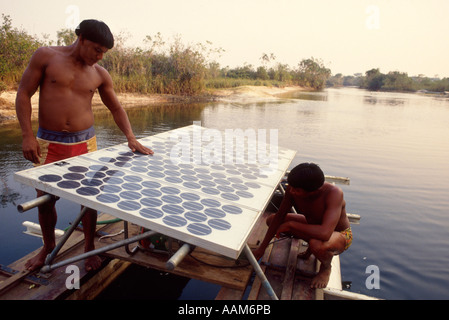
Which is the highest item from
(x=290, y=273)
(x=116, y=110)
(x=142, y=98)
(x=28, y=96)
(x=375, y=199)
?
(x=142, y=98)

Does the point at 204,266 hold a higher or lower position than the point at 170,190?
lower

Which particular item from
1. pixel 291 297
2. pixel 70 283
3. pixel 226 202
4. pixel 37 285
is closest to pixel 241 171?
pixel 226 202

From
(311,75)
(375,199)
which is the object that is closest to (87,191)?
(375,199)

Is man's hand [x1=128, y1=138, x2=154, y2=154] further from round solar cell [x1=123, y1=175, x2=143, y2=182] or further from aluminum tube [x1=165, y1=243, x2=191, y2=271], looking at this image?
aluminum tube [x1=165, y1=243, x2=191, y2=271]

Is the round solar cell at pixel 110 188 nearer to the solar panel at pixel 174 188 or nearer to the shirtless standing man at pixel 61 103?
the solar panel at pixel 174 188

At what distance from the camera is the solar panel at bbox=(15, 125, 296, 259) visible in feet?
6.84

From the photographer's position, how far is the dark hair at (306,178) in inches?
116

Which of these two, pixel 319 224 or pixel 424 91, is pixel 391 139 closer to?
pixel 319 224

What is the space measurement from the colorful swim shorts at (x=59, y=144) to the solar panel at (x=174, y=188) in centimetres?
20

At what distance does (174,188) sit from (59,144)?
1392 millimetres

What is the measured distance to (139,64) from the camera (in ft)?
85.8

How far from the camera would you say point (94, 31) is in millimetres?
2840

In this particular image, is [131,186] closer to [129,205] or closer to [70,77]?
[129,205]

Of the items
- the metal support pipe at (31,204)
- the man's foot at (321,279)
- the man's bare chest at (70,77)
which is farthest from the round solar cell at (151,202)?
the man's foot at (321,279)
